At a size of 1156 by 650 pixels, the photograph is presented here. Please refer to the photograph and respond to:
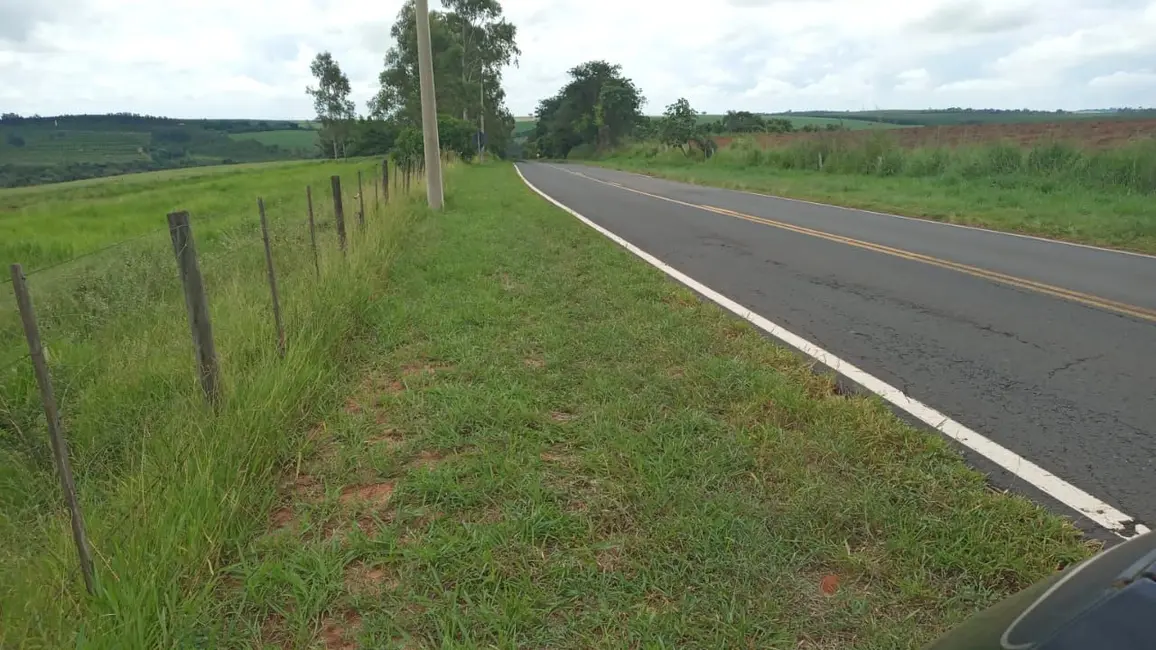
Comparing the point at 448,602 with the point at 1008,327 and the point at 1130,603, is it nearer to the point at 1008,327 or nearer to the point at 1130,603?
the point at 1130,603

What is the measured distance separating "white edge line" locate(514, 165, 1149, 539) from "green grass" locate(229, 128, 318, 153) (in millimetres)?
89056

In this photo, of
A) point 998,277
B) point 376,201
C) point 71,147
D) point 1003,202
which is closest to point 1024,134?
point 1003,202

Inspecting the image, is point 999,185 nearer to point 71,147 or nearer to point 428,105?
point 428,105

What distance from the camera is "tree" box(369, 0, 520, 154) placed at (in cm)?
4922

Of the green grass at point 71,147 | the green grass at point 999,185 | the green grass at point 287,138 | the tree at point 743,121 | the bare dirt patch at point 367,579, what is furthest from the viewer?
the green grass at point 287,138

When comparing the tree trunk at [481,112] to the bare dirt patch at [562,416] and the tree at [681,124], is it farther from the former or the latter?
the bare dirt patch at [562,416]

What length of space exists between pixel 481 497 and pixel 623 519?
0.68m

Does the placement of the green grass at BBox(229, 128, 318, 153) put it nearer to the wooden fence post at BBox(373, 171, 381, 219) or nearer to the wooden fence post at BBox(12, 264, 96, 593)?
the wooden fence post at BBox(373, 171, 381, 219)

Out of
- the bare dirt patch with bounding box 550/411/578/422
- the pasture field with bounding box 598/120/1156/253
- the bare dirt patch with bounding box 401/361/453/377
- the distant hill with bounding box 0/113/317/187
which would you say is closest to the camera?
the bare dirt patch with bounding box 550/411/578/422

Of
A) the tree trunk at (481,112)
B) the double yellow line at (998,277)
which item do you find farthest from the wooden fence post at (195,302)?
the tree trunk at (481,112)

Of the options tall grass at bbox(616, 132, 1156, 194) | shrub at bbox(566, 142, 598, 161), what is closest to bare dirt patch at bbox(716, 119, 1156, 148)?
tall grass at bbox(616, 132, 1156, 194)

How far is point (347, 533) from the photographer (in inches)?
117

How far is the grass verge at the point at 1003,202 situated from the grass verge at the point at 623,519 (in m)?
8.54

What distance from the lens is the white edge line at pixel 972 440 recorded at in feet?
9.78
